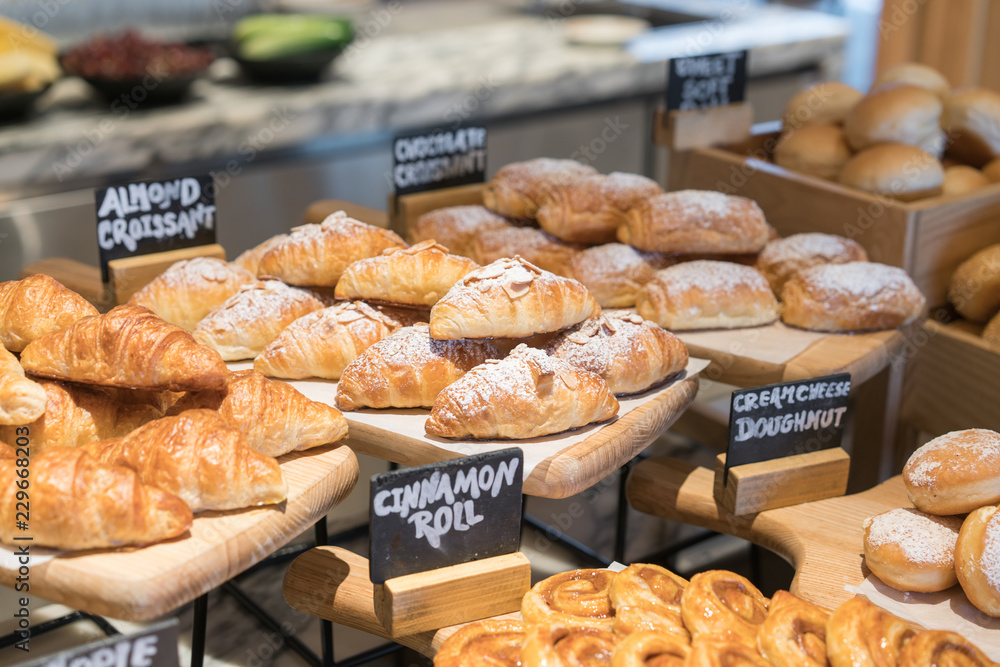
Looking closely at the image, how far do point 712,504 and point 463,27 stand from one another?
3.84 meters

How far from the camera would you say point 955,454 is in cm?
150

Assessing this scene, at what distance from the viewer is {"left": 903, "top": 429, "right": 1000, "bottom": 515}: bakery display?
1.44 meters

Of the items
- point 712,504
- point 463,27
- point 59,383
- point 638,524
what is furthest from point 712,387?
point 463,27

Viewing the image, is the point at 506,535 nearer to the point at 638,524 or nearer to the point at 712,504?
the point at 712,504

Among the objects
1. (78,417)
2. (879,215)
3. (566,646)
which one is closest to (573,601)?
(566,646)

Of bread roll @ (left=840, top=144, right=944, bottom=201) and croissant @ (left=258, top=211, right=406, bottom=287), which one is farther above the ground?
bread roll @ (left=840, top=144, right=944, bottom=201)

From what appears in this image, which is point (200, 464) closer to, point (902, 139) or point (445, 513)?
point (445, 513)

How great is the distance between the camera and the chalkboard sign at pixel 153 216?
6.68ft

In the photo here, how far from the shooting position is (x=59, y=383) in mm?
1508

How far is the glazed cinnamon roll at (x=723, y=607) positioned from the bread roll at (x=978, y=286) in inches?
52.9

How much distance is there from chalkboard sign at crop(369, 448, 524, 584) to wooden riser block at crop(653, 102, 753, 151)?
63.8 inches

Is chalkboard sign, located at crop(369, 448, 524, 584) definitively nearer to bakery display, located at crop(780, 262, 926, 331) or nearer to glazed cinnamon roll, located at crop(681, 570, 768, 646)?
glazed cinnamon roll, located at crop(681, 570, 768, 646)

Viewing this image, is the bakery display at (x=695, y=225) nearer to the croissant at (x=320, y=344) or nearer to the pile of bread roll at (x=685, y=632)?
the croissant at (x=320, y=344)

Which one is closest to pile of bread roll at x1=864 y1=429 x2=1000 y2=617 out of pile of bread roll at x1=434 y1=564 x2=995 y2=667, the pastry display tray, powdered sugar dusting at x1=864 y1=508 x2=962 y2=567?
powdered sugar dusting at x1=864 y1=508 x2=962 y2=567
